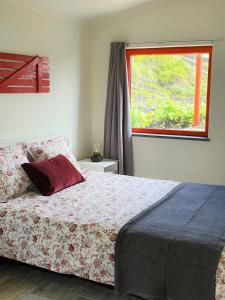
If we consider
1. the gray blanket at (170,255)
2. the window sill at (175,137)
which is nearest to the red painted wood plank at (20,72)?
the window sill at (175,137)

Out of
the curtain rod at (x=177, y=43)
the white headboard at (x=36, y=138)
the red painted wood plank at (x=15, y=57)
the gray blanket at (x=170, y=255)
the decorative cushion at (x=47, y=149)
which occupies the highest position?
the curtain rod at (x=177, y=43)

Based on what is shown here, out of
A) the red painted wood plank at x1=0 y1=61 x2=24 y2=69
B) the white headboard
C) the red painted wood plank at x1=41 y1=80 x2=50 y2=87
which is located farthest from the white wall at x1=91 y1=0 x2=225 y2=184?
the red painted wood plank at x1=0 y1=61 x2=24 y2=69

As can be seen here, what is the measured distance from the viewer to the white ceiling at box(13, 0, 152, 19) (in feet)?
12.6

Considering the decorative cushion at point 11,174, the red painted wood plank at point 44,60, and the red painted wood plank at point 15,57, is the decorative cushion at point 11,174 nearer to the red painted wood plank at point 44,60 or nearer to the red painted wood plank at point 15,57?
the red painted wood plank at point 15,57

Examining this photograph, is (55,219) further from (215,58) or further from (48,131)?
(215,58)

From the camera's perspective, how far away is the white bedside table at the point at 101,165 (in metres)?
4.47

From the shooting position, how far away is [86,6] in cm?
408

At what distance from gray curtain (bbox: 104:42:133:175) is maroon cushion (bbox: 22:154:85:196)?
50.6 inches

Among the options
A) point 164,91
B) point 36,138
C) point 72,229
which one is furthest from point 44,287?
point 164,91

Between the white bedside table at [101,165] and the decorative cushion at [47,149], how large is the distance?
579 mm

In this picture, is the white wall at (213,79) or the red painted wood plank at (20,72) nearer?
the red painted wood plank at (20,72)

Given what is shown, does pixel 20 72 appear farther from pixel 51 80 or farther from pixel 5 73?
pixel 51 80

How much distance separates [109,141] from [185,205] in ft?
6.83

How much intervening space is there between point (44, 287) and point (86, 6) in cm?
278
